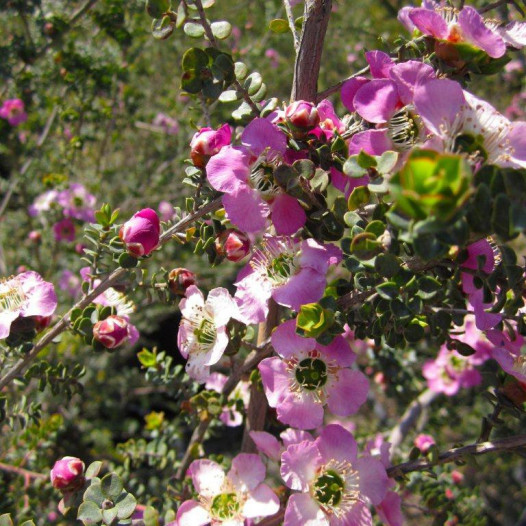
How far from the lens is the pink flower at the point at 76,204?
2324 mm

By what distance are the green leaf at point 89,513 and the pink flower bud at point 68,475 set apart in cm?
11

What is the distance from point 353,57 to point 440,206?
11.5 ft

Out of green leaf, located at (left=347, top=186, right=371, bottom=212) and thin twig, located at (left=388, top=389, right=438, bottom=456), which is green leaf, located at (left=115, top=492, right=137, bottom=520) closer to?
green leaf, located at (left=347, top=186, right=371, bottom=212)

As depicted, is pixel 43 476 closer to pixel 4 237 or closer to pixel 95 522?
pixel 95 522

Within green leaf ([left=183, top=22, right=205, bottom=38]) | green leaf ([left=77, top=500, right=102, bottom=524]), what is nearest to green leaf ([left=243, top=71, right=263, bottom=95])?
green leaf ([left=183, top=22, right=205, bottom=38])

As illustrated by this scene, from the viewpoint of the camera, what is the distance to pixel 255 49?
3.15 meters

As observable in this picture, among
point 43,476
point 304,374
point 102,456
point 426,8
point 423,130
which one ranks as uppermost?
point 426,8

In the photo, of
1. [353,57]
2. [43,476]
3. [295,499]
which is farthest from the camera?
[353,57]

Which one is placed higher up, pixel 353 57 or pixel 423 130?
pixel 423 130

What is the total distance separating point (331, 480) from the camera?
0.97 m

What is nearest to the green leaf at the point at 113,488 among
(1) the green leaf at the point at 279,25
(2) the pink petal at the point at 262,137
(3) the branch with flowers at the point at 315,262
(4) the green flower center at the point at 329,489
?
(3) the branch with flowers at the point at 315,262

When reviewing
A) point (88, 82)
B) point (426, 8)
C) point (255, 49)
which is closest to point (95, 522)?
point (426, 8)

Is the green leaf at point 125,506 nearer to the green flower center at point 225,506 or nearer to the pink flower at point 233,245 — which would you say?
the green flower center at point 225,506

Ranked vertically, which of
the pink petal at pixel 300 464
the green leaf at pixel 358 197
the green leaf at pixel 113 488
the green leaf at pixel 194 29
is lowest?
the pink petal at pixel 300 464
